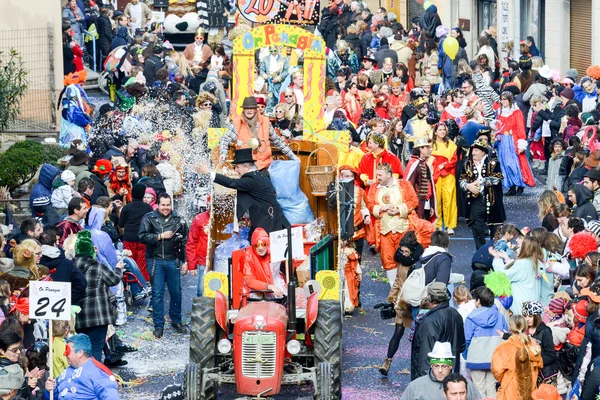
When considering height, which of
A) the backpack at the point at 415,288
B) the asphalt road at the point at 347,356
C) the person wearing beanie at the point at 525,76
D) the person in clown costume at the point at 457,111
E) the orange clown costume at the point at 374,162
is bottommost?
the asphalt road at the point at 347,356

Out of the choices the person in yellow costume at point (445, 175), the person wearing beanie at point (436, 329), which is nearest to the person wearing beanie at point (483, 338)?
the person wearing beanie at point (436, 329)

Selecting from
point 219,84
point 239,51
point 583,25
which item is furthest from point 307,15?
point 239,51

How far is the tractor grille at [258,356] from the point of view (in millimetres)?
12820

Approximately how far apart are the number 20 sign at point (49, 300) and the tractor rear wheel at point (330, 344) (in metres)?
2.56

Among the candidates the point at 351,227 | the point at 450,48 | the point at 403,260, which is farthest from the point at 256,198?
the point at 450,48

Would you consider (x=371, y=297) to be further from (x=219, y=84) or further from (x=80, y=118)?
(x=219, y=84)

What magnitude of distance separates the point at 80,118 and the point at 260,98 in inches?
137

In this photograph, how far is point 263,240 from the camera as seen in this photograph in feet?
46.2

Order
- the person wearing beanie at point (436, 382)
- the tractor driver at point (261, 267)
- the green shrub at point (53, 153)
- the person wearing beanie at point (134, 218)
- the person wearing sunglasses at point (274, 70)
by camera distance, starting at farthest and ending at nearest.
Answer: the person wearing sunglasses at point (274, 70), the green shrub at point (53, 153), the person wearing beanie at point (134, 218), the tractor driver at point (261, 267), the person wearing beanie at point (436, 382)

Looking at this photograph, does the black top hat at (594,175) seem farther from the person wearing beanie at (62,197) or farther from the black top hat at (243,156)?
the person wearing beanie at (62,197)

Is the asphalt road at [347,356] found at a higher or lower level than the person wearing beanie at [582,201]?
lower

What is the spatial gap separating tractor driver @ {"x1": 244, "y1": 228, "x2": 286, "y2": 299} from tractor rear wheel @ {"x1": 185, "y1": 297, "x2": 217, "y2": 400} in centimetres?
50

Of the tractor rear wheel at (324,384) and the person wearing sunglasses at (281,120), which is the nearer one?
the tractor rear wheel at (324,384)

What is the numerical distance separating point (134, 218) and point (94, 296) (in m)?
3.52
